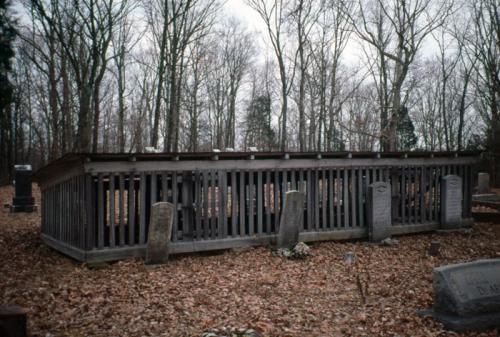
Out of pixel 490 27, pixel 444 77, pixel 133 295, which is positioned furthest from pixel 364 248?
pixel 444 77

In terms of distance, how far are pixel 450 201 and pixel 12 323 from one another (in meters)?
12.2

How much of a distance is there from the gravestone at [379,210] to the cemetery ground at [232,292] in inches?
32.8

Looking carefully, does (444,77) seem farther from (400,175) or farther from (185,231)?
(185,231)

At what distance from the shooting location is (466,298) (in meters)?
5.23

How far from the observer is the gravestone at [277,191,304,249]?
986cm

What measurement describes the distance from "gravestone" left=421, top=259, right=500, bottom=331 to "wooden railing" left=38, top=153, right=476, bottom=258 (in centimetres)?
534

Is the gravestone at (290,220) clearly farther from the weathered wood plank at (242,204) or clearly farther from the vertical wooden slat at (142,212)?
the vertical wooden slat at (142,212)

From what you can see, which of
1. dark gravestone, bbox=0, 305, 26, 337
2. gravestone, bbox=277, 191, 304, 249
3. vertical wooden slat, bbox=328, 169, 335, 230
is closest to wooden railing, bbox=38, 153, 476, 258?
vertical wooden slat, bbox=328, 169, 335, 230

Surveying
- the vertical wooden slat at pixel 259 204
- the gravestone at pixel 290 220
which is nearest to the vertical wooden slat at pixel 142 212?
the vertical wooden slat at pixel 259 204

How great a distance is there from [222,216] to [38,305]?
481cm

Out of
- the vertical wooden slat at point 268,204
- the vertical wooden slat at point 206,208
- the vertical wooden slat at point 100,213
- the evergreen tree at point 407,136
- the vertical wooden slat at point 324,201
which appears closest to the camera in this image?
the vertical wooden slat at point 100,213

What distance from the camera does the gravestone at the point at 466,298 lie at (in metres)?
5.18

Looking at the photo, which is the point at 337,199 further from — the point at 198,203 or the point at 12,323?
the point at 12,323

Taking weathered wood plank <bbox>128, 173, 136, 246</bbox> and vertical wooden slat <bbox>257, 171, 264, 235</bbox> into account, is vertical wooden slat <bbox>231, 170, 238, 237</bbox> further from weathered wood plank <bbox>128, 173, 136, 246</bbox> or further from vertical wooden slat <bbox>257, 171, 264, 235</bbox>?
weathered wood plank <bbox>128, 173, 136, 246</bbox>
